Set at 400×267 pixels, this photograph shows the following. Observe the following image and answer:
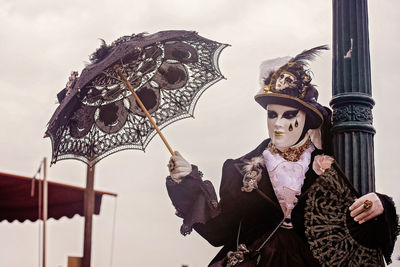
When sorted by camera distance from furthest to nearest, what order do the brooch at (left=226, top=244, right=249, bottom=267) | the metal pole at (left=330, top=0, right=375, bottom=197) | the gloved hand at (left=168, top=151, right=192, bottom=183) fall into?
1. the gloved hand at (left=168, top=151, right=192, bottom=183)
2. the brooch at (left=226, top=244, right=249, bottom=267)
3. the metal pole at (left=330, top=0, right=375, bottom=197)

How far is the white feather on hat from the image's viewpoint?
5.14 meters

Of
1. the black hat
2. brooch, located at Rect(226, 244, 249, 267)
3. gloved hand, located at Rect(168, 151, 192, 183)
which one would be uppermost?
the black hat

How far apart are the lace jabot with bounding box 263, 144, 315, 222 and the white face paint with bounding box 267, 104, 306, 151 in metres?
0.12

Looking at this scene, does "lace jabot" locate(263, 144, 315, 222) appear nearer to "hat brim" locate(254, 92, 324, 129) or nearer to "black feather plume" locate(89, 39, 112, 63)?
"hat brim" locate(254, 92, 324, 129)

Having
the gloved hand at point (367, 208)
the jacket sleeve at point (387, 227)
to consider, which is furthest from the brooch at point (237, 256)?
the jacket sleeve at point (387, 227)

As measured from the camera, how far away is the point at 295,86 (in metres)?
5.02

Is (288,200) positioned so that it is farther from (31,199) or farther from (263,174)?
(31,199)

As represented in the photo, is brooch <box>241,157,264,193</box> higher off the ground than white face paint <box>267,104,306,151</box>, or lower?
lower

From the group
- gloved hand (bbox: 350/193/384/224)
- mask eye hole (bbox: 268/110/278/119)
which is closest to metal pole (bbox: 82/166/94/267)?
mask eye hole (bbox: 268/110/278/119)

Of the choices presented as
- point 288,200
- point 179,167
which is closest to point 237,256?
point 288,200

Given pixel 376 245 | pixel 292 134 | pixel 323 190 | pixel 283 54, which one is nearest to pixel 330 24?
pixel 283 54

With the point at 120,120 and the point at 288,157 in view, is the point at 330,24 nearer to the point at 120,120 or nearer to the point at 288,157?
the point at 288,157

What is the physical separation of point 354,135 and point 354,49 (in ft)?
2.29

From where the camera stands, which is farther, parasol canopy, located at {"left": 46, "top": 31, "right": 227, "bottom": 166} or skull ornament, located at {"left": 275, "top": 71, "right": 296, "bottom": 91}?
parasol canopy, located at {"left": 46, "top": 31, "right": 227, "bottom": 166}
